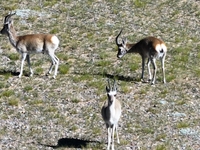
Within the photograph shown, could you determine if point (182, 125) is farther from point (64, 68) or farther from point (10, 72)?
point (10, 72)

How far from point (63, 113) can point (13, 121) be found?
1807 millimetres

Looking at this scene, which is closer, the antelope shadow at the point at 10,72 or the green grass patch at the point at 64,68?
the antelope shadow at the point at 10,72

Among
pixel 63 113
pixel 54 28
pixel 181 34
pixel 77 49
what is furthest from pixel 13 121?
pixel 181 34

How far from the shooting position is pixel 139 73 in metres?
25.1

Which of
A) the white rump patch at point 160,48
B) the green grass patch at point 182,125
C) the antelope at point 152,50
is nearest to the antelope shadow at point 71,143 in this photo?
the green grass patch at point 182,125

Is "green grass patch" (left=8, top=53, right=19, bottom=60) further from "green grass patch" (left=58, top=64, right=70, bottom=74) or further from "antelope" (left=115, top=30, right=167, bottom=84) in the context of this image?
"antelope" (left=115, top=30, right=167, bottom=84)

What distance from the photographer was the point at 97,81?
77.2 feet

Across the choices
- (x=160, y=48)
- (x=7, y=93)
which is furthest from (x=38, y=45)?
(x=160, y=48)

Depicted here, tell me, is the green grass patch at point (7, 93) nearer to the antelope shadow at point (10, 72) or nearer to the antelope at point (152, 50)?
the antelope shadow at point (10, 72)

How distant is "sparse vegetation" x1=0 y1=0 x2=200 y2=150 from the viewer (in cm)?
1897

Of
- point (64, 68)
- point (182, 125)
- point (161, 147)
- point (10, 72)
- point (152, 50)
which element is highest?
point (152, 50)

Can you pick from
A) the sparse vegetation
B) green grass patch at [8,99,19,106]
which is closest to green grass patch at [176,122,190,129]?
the sparse vegetation

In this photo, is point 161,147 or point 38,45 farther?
point 38,45

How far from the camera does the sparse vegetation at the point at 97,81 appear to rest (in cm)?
1897
